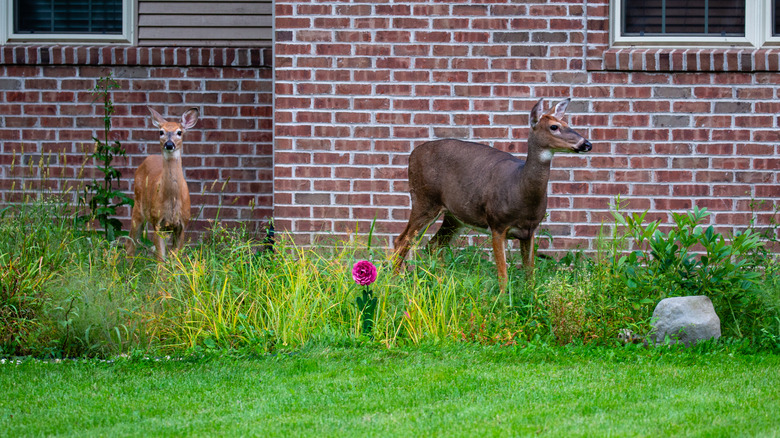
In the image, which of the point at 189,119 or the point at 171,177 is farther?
the point at 189,119

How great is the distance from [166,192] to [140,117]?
1.30 metres

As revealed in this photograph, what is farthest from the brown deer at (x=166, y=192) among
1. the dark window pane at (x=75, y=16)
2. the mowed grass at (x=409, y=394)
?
the mowed grass at (x=409, y=394)

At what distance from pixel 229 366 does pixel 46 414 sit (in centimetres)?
113

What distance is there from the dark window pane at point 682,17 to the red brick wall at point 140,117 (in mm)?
3323

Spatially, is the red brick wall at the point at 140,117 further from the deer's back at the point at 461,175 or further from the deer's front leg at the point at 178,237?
the deer's back at the point at 461,175

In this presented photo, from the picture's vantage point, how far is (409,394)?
4414mm

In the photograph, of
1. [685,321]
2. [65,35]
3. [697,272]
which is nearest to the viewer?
[685,321]

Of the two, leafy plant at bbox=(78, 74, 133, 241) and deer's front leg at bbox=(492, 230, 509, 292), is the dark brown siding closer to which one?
leafy plant at bbox=(78, 74, 133, 241)

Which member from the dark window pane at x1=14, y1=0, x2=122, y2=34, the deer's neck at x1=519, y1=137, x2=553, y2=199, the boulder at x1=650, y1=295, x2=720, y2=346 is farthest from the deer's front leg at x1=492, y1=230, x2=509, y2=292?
the dark window pane at x1=14, y1=0, x2=122, y2=34

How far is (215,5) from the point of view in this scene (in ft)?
27.3

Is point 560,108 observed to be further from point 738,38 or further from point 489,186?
point 738,38

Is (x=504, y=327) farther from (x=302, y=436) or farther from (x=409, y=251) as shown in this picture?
(x=302, y=436)

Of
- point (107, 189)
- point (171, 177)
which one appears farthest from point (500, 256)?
point (107, 189)

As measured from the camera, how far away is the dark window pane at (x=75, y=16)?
8414 millimetres
